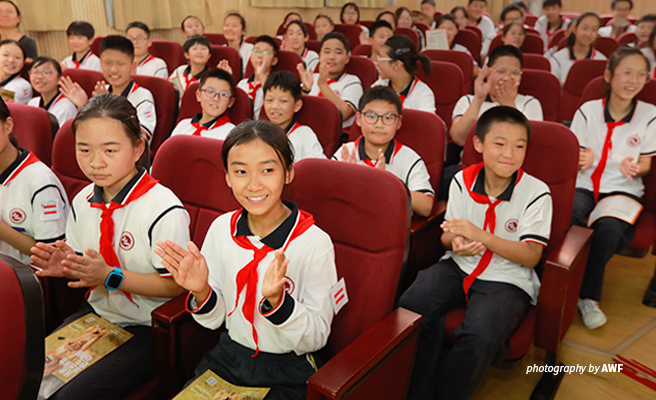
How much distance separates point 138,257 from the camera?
141 cm

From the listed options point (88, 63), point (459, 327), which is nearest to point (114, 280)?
point (459, 327)

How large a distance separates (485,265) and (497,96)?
4.25ft

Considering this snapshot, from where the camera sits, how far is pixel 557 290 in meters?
1.51

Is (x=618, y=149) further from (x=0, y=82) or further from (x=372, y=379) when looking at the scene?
(x=0, y=82)

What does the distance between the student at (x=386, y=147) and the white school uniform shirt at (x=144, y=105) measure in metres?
1.23

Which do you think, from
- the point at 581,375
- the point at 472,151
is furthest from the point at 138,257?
the point at 581,375

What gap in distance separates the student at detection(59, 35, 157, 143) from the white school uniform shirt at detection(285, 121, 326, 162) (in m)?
0.85

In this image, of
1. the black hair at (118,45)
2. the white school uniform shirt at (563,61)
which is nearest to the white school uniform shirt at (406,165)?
the black hair at (118,45)

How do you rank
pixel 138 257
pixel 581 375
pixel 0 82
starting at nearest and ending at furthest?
pixel 138 257 < pixel 581 375 < pixel 0 82

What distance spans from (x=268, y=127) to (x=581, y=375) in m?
1.46

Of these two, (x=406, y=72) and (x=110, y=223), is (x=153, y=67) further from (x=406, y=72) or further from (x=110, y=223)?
(x=110, y=223)

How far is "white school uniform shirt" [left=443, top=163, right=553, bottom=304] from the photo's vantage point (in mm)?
1631

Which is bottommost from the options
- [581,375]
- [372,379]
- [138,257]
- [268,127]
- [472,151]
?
[581,375]

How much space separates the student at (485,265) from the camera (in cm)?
150
